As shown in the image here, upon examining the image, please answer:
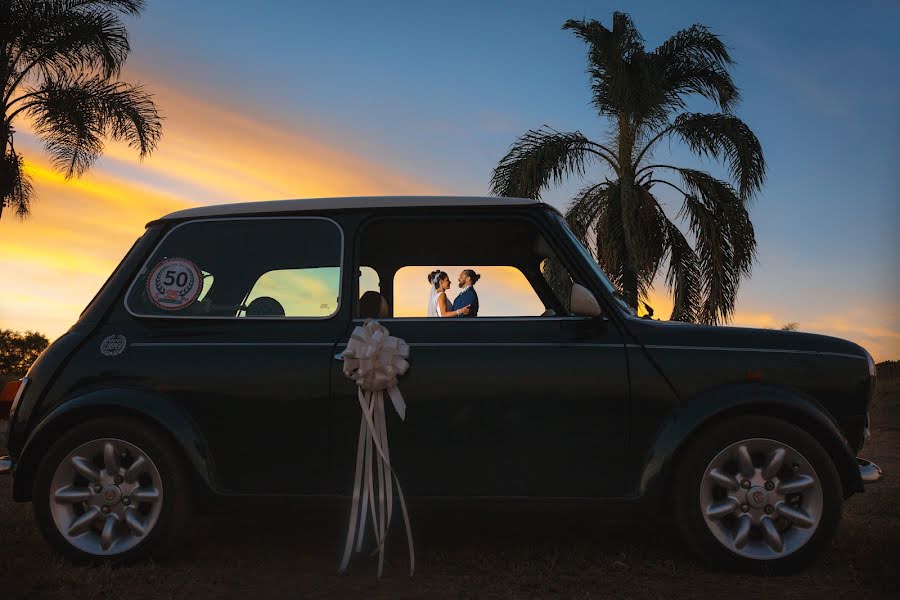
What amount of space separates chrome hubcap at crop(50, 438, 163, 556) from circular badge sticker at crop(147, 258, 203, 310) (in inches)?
32.2

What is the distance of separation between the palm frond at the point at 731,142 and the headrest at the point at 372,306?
14.9 meters

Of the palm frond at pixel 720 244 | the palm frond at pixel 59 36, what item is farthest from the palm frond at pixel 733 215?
the palm frond at pixel 59 36

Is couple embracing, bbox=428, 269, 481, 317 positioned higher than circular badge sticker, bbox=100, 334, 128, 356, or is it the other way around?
couple embracing, bbox=428, 269, 481, 317

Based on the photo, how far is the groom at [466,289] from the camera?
17.0 feet

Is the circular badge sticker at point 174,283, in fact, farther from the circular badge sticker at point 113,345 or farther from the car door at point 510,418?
the car door at point 510,418

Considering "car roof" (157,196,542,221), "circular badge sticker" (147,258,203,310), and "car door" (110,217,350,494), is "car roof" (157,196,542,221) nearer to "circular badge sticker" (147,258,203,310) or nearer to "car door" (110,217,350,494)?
"car door" (110,217,350,494)

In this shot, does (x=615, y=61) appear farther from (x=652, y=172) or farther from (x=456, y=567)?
(x=456, y=567)

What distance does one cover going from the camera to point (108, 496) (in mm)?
4480

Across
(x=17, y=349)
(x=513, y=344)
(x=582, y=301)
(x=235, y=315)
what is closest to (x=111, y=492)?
(x=235, y=315)

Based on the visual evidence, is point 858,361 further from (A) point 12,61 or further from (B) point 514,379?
(A) point 12,61

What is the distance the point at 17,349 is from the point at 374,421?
43.5m

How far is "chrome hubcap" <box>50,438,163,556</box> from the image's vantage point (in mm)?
4461

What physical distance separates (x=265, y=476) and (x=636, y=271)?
13961 mm

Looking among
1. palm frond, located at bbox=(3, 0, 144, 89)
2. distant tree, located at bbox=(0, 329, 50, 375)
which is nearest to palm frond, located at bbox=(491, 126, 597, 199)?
palm frond, located at bbox=(3, 0, 144, 89)
